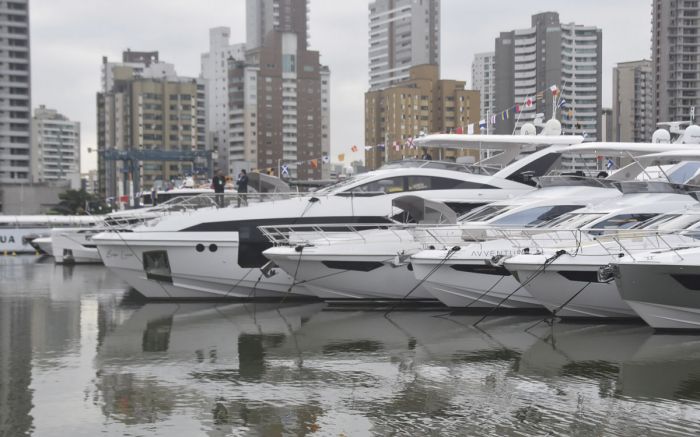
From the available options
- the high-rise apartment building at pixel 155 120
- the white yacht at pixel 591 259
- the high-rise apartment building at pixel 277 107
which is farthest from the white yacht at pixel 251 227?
the high-rise apartment building at pixel 277 107

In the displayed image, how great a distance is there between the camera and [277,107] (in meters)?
147

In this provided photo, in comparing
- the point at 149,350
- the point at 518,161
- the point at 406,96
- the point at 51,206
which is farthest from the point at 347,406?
the point at 51,206

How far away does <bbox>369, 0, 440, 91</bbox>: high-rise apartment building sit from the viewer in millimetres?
175000

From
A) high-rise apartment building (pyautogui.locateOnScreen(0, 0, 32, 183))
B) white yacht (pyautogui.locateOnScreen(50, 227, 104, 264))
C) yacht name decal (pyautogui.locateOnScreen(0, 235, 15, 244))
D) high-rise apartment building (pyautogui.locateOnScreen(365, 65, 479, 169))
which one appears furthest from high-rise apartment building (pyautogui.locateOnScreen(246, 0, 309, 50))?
white yacht (pyautogui.locateOnScreen(50, 227, 104, 264))

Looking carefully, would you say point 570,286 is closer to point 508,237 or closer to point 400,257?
point 508,237

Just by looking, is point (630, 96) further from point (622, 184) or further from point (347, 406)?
point (347, 406)

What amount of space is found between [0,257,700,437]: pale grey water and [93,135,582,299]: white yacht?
2.43 metres

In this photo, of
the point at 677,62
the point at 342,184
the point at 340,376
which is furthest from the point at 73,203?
the point at 340,376

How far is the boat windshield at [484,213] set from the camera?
23.9 meters

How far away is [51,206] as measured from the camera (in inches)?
3841

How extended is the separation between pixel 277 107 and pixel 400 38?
142 feet

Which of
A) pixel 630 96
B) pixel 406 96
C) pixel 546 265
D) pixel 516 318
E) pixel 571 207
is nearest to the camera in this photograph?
pixel 546 265

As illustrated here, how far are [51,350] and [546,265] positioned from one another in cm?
965

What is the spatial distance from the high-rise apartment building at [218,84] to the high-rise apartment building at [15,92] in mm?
44984
